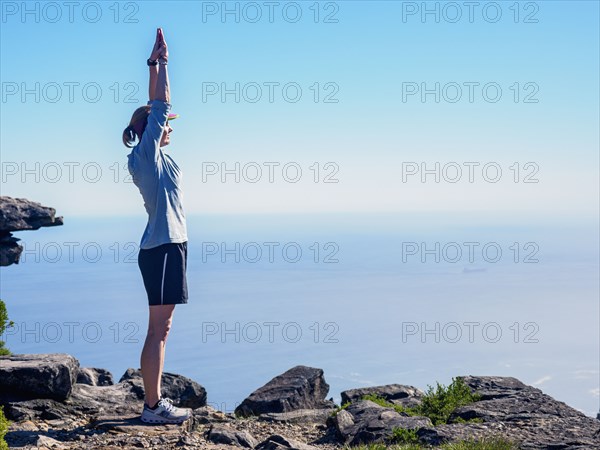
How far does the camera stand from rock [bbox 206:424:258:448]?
8922 mm

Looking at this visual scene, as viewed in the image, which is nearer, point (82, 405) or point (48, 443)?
point (48, 443)

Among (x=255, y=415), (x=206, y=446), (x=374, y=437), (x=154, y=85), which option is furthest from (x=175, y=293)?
(x=255, y=415)

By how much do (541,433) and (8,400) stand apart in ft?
26.7

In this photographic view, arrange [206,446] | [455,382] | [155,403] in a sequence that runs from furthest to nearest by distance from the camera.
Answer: [455,382], [155,403], [206,446]

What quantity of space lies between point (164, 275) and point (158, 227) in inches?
24.5

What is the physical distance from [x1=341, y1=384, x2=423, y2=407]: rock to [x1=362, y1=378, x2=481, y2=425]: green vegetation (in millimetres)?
883

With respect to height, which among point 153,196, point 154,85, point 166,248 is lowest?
point 166,248

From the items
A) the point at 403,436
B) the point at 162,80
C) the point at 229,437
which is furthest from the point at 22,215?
the point at 403,436

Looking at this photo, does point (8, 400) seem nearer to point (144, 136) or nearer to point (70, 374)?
point (70, 374)

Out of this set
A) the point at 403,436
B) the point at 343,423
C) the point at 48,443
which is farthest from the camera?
the point at 343,423

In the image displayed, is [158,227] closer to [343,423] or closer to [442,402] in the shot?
[343,423]

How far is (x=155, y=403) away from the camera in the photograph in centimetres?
916

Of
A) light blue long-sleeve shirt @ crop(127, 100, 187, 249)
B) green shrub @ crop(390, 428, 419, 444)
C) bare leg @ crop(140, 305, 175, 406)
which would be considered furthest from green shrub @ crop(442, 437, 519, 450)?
light blue long-sleeve shirt @ crop(127, 100, 187, 249)

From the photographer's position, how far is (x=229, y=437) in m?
8.99
